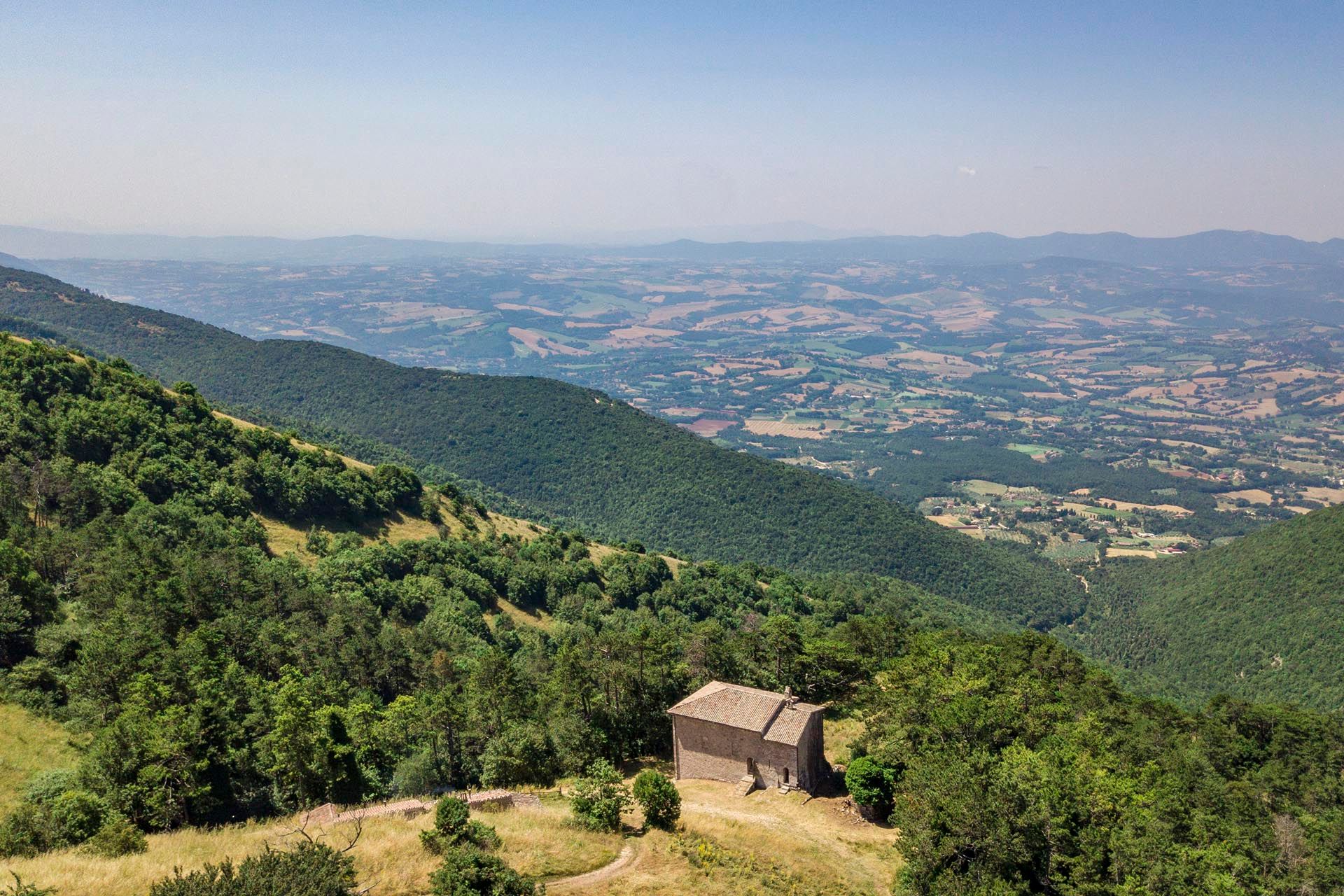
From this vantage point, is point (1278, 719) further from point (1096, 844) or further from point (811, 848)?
point (811, 848)

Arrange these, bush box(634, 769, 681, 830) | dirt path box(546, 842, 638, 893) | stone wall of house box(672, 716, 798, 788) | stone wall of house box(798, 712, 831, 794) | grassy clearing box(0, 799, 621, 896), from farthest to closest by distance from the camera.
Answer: stone wall of house box(672, 716, 798, 788) < stone wall of house box(798, 712, 831, 794) < bush box(634, 769, 681, 830) < dirt path box(546, 842, 638, 893) < grassy clearing box(0, 799, 621, 896)

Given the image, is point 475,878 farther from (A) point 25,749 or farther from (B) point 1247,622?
(B) point 1247,622

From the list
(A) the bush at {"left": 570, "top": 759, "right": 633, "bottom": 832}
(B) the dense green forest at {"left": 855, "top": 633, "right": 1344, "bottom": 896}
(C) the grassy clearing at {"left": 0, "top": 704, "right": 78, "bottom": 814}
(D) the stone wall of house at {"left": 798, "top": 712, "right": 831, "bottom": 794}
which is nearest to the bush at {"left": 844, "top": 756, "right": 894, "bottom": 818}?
(B) the dense green forest at {"left": 855, "top": 633, "right": 1344, "bottom": 896}

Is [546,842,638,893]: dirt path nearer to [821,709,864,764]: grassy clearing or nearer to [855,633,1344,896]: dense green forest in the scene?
[855,633,1344,896]: dense green forest

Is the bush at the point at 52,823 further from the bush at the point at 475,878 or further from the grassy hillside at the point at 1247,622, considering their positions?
the grassy hillside at the point at 1247,622

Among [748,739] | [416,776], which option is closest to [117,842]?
[416,776]

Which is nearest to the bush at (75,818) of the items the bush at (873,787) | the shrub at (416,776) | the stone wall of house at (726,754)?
the shrub at (416,776)

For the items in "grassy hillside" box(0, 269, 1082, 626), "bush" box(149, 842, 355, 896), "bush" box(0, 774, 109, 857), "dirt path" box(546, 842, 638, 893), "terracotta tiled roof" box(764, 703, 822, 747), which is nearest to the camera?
"bush" box(149, 842, 355, 896)
